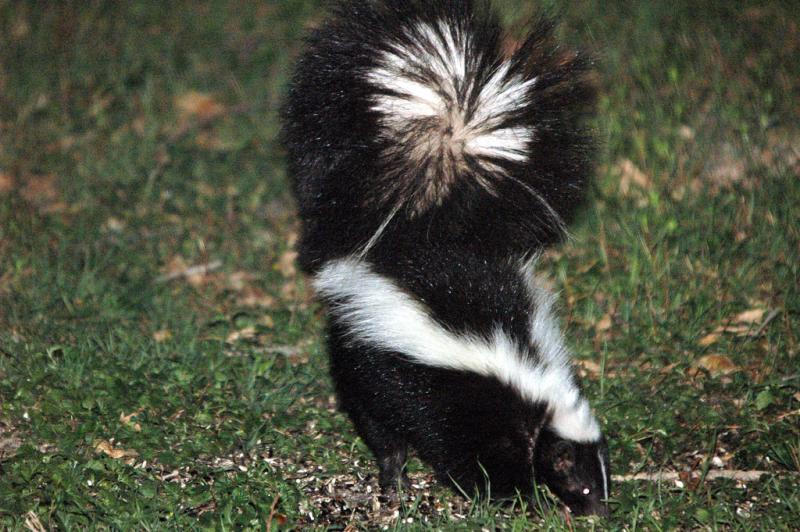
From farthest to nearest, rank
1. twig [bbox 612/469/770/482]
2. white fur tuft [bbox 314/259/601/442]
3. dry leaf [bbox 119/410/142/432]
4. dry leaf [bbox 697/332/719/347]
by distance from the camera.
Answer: dry leaf [bbox 697/332/719/347], dry leaf [bbox 119/410/142/432], twig [bbox 612/469/770/482], white fur tuft [bbox 314/259/601/442]

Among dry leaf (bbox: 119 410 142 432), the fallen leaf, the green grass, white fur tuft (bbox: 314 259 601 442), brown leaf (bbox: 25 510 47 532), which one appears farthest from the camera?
the fallen leaf

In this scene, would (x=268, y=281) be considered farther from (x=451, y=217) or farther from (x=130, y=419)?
(x=451, y=217)

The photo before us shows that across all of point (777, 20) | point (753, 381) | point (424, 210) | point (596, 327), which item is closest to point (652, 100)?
point (777, 20)

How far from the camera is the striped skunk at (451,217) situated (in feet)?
11.0

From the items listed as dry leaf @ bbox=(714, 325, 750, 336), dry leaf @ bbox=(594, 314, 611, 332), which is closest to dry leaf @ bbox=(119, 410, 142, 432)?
dry leaf @ bbox=(594, 314, 611, 332)

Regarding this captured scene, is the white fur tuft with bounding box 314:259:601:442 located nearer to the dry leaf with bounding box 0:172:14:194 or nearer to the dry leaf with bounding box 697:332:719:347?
the dry leaf with bounding box 697:332:719:347

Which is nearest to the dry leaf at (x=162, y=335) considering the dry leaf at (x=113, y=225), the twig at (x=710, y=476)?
the dry leaf at (x=113, y=225)

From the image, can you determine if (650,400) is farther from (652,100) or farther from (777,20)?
(777,20)

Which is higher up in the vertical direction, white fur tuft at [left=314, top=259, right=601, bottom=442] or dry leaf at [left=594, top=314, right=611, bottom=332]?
white fur tuft at [left=314, top=259, right=601, bottom=442]

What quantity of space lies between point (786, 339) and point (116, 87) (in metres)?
4.63

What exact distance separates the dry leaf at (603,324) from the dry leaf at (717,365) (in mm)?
459

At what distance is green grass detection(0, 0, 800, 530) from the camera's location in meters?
3.54

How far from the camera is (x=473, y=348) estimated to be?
130 inches

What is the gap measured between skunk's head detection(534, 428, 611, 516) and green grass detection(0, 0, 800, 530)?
0.38 ft
